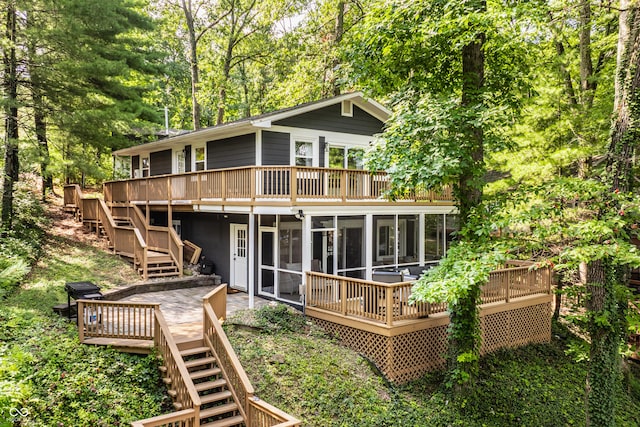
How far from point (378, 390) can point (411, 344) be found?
60.8 inches

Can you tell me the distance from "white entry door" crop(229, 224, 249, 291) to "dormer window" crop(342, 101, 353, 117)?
5.47 metres

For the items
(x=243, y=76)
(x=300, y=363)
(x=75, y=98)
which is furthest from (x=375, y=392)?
(x=243, y=76)

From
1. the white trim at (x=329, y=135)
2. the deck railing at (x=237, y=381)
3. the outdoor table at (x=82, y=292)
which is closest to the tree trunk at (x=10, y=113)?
the outdoor table at (x=82, y=292)

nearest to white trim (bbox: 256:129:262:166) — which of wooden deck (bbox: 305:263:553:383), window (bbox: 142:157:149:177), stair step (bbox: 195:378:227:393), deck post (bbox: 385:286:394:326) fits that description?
wooden deck (bbox: 305:263:553:383)

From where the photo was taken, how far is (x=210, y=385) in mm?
7910

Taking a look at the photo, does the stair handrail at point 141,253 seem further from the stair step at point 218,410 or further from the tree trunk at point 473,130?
the tree trunk at point 473,130

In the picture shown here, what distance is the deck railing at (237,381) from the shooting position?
22.0 ft

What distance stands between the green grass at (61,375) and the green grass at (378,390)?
6.59 ft

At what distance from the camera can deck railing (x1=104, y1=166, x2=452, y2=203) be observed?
37.6 ft

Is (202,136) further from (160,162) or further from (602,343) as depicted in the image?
(602,343)

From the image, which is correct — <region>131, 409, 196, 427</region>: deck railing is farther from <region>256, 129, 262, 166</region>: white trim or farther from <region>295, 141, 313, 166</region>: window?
<region>295, 141, 313, 166</region>: window

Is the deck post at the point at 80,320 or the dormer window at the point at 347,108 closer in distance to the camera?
the deck post at the point at 80,320

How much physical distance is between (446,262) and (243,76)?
27.5 metres

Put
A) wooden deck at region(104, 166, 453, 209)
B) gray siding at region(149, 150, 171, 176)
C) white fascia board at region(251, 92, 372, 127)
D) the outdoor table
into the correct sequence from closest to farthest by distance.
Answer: the outdoor table < wooden deck at region(104, 166, 453, 209) < white fascia board at region(251, 92, 372, 127) < gray siding at region(149, 150, 171, 176)
